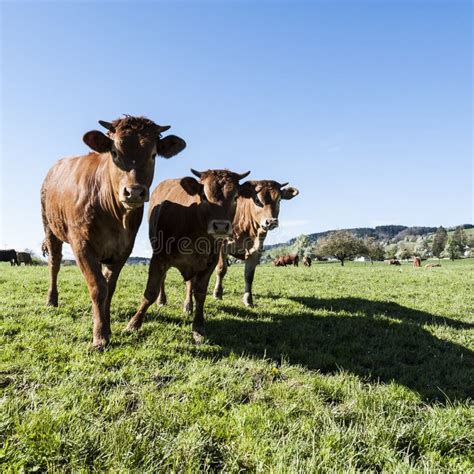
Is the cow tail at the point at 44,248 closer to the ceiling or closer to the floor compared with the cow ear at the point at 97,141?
closer to the floor

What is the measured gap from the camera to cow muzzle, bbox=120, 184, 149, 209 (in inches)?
176

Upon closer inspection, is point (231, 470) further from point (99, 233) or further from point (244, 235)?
point (244, 235)

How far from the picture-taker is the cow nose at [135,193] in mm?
4480

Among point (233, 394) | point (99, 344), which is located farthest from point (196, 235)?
point (233, 394)

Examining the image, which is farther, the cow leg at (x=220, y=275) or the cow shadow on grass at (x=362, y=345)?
the cow leg at (x=220, y=275)

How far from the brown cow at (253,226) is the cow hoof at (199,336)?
3.14 metres

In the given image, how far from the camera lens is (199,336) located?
218 inches

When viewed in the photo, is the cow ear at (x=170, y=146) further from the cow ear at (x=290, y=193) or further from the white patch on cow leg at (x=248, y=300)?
the cow ear at (x=290, y=193)

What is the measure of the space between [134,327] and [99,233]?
1546 millimetres

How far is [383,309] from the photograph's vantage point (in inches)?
363

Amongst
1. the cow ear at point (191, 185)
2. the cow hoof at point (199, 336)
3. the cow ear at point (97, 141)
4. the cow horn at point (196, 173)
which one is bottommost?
the cow hoof at point (199, 336)

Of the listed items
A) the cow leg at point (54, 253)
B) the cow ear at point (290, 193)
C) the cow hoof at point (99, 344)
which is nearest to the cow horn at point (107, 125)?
the cow hoof at point (99, 344)

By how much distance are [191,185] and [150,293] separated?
6.03ft

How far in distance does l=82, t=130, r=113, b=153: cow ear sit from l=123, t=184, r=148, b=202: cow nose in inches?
45.6
